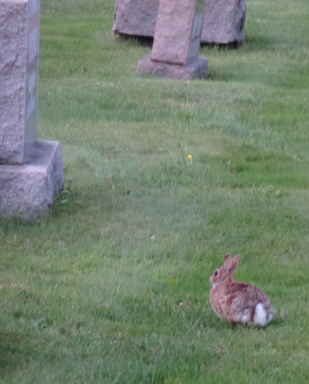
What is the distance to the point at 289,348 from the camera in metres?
3.65

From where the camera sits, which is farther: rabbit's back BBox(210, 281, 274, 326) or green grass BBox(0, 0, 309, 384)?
rabbit's back BBox(210, 281, 274, 326)

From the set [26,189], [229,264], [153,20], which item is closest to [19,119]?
[26,189]

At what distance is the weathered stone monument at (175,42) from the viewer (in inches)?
428

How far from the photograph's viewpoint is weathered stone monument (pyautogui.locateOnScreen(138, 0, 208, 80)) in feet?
35.7

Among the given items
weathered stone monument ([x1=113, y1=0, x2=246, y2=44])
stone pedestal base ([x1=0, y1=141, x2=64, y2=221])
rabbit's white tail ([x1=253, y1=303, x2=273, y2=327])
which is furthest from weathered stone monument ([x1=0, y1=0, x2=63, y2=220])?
weathered stone monument ([x1=113, y1=0, x2=246, y2=44])

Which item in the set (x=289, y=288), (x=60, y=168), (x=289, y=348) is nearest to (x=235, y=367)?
(x=289, y=348)

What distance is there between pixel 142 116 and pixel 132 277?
4524 millimetres

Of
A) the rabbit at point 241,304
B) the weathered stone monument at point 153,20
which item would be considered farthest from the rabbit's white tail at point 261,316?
the weathered stone monument at point 153,20

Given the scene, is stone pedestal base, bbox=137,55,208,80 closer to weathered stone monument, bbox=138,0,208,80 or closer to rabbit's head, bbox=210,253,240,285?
weathered stone monument, bbox=138,0,208,80

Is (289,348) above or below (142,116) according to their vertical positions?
above

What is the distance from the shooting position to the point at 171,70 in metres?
11.0

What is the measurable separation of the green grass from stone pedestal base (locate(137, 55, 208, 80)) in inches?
10.8

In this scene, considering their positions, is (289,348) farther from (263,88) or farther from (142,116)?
(263,88)

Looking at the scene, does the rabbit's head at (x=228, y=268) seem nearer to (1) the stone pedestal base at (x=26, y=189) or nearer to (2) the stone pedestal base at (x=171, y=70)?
(1) the stone pedestal base at (x=26, y=189)
